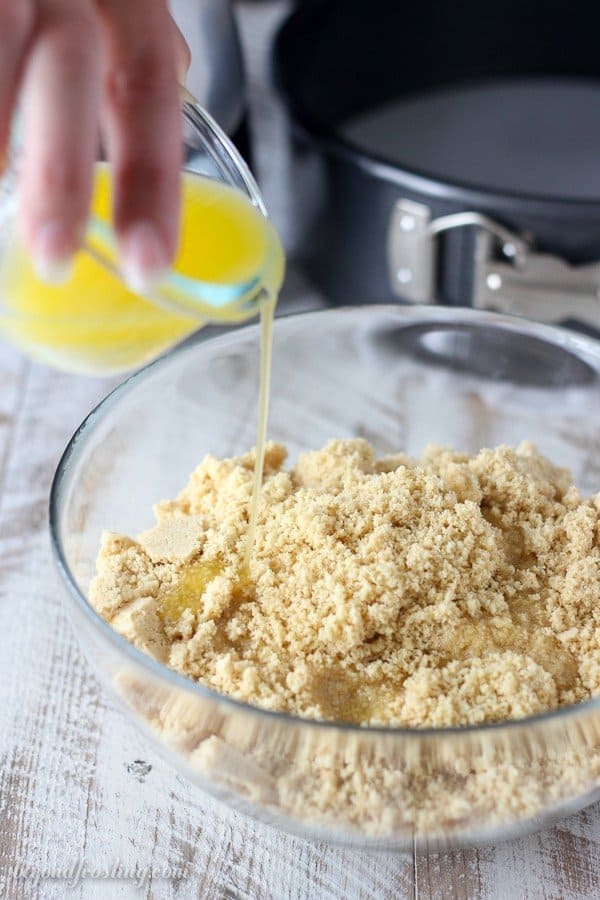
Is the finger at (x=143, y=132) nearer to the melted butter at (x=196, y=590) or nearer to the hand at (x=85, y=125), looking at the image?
the hand at (x=85, y=125)

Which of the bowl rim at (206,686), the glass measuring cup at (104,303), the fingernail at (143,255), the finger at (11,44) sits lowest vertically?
the bowl rim at (206,686)

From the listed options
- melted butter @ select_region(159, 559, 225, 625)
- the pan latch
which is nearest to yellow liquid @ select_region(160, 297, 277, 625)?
melted butter @ select_region(159, 559, 225, 625)

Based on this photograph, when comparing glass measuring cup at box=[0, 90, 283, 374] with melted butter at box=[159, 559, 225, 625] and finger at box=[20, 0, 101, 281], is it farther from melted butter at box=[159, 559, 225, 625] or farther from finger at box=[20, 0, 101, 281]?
melted butter at box=[159, 559, 225, 625]

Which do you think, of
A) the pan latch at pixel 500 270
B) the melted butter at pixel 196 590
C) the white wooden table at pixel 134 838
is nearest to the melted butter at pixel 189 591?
the melted butter at pixel 196 590

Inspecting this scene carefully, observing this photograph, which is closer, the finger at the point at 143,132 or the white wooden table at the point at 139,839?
the finger at the point at 143,132

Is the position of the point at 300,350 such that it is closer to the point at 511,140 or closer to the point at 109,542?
the point at 109,542

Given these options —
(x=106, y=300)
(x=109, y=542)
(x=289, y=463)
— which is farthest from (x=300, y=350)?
(x=106, y=300)
